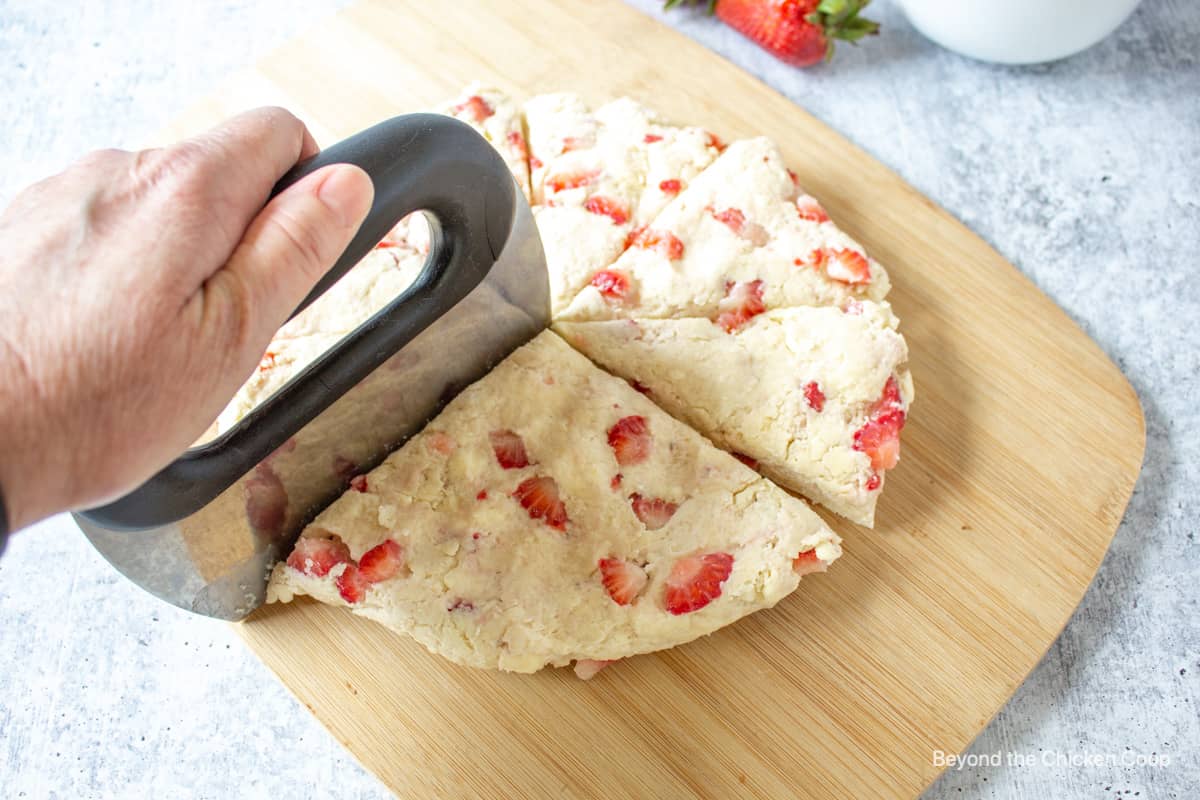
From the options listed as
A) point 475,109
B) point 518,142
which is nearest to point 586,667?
point 518,142

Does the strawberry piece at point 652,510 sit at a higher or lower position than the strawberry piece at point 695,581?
higher

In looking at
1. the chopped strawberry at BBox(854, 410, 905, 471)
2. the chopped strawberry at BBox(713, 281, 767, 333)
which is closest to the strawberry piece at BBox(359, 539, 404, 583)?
the chopped strawberry at BBox(713, 281, 767, 333)

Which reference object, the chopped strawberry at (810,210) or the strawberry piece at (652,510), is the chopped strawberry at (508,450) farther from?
the chopped strawberry at (810,210)

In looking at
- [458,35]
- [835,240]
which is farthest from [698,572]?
[458,35]

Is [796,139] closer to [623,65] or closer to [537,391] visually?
[623,65]

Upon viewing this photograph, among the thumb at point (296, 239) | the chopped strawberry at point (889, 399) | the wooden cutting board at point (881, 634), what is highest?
the thumb at point (296, 239)

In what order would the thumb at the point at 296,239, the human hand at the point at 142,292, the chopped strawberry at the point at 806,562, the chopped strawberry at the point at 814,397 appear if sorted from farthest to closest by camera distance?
1. the chopped strawberry at the point at 814,397
2. the chopped strawberry at the point at 806,562
3. the thumb at the point at 296,239
4. the human hand at the point at 142,292

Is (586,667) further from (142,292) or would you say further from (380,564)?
(142,292)

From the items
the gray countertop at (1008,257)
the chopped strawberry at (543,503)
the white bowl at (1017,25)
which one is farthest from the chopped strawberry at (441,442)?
the white bowl at (1017,25)
